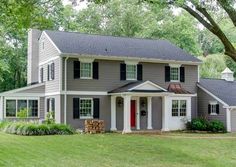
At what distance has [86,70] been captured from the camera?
27.1 metres

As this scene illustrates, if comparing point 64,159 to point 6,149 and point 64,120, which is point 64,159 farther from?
point 64,120

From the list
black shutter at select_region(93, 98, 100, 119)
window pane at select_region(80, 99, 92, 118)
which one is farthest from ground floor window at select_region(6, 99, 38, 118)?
black shutter at select_region(93, 98, 100, 119)

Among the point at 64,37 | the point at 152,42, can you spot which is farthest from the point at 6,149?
the point at 152,42

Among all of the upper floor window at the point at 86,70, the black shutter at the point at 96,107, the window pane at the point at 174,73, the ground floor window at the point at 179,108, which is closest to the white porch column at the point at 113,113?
the black shutter at the point at 96,107

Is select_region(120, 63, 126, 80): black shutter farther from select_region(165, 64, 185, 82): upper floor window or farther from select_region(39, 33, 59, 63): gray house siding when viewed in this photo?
select_region(39, 33, 59, 63): gray house siding

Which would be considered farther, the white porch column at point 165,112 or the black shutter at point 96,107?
the white porch column at point 165,112

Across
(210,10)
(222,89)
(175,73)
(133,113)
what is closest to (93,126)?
(133,113)

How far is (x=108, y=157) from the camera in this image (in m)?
14.3

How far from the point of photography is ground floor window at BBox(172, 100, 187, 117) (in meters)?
29.5

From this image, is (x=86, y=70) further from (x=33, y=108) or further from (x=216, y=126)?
(x=216, y=126)

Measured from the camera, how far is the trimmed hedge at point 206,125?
28219mm

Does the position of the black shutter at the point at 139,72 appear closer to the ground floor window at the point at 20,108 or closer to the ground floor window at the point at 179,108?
the ground floor window at the point at 179,108

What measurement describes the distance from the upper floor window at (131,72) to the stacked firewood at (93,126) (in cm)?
426

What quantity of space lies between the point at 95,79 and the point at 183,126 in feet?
23.1
